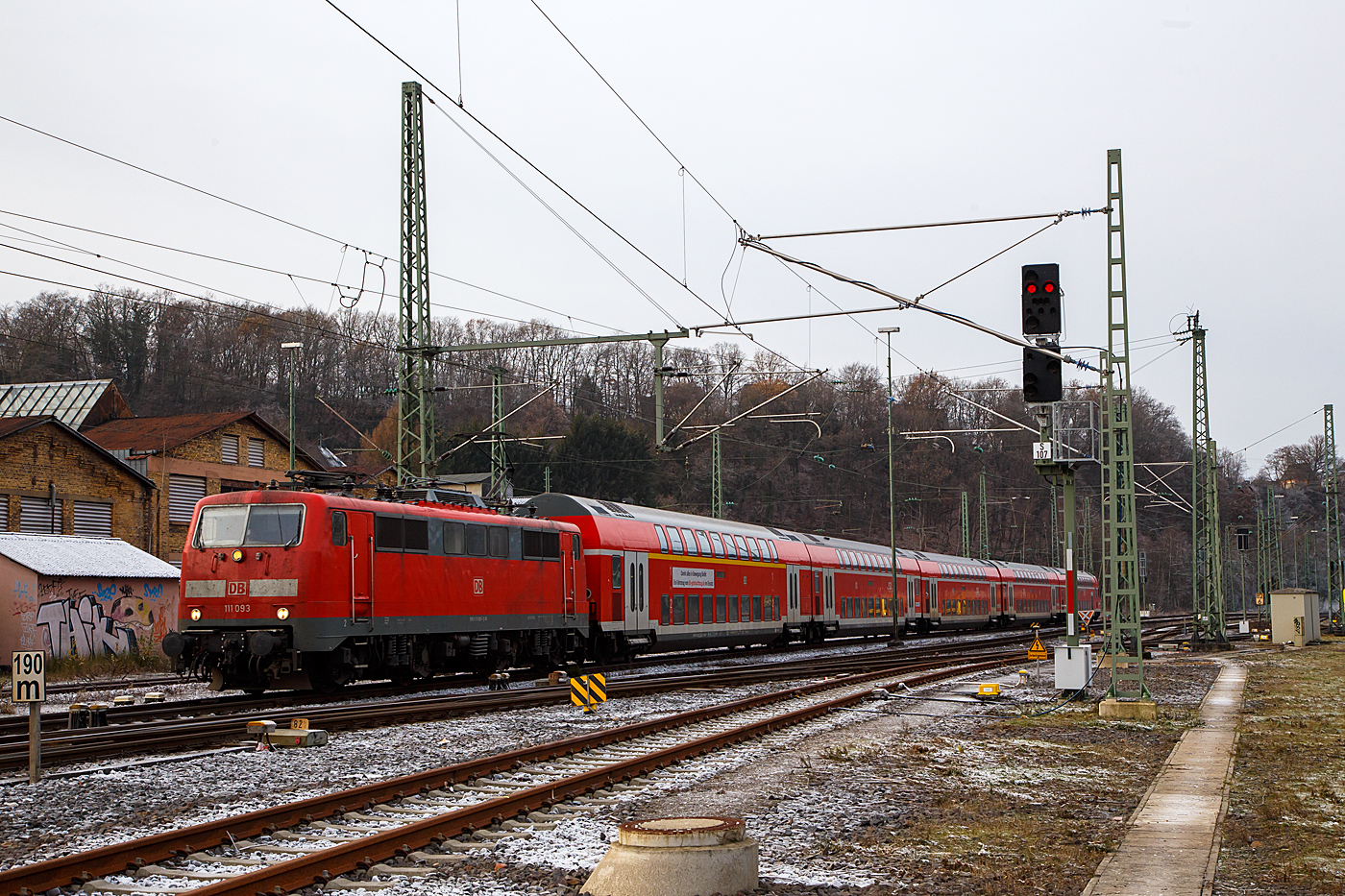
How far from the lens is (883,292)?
18.6 m

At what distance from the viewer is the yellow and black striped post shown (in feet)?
58.9

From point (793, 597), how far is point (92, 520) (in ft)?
73.8

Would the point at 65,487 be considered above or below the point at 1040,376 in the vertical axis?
below

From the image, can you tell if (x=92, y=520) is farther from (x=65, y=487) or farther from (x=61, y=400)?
(x=61, y=400)

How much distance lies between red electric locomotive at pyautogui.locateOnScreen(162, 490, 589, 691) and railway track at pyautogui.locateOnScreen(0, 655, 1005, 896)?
6295 millimetres

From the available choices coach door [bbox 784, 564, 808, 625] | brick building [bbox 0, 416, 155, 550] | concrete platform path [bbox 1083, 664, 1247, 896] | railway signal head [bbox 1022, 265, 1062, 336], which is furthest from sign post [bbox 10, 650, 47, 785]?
coach door [bbox 784, 564, 808, 625]

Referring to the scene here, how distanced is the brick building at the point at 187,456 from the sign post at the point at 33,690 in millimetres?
30309

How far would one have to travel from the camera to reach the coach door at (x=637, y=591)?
3011 cm

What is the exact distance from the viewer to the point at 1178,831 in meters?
9.62

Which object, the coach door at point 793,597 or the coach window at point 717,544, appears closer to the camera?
the coach window at point 717,544

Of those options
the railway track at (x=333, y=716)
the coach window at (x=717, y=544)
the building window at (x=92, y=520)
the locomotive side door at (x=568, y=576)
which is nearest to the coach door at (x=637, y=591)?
the locomotive side door at (x=568, y=576)

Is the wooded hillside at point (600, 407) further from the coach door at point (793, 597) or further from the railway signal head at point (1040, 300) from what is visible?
the railway signal head at point (1040, 300)

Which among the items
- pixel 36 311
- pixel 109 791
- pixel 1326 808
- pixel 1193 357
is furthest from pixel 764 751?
pixel 36 311

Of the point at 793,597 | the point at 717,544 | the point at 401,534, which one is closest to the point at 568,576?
the point at 401,534
